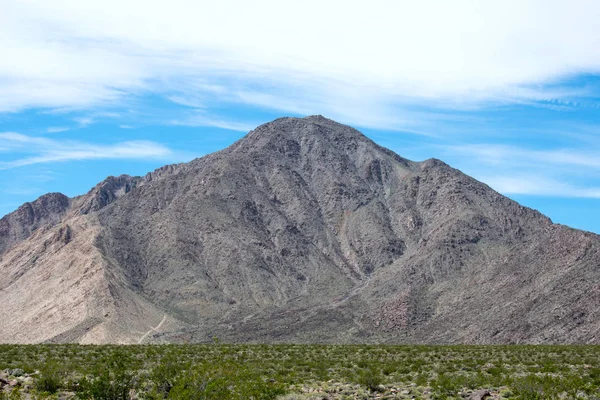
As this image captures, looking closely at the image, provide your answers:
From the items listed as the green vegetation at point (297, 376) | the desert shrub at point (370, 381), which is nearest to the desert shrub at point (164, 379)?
the green vegetation at point (297, 376)

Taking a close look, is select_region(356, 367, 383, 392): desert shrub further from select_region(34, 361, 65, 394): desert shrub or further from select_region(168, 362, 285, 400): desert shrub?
select_region(34, 361, 65, 394): desert shrub

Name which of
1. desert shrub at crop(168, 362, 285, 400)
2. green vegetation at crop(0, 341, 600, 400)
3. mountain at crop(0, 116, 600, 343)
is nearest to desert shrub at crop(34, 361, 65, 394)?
green vegetation at crop(0, 341, 600, 400)

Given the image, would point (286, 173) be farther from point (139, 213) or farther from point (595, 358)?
point (595, 358)

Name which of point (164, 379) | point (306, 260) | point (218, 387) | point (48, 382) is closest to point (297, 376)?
point (164, 379)

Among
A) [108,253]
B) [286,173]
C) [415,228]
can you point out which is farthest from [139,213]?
[415,228]

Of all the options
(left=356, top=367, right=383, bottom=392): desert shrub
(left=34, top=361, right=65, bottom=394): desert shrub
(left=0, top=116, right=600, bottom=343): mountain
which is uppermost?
(left=0, top=116, right=600, bottom=343): mountain

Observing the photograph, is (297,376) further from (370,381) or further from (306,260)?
(306,260)

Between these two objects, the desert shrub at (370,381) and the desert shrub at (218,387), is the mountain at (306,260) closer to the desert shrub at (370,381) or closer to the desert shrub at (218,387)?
the desert shrub at (370,381)
